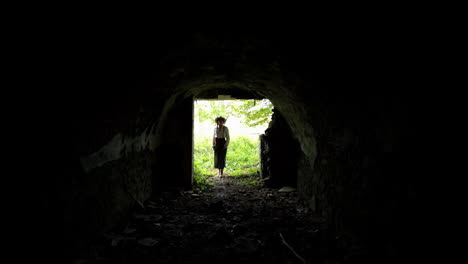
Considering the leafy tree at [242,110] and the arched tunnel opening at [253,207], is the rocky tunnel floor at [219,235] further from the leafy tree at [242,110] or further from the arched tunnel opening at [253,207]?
the leafy tree at [242,110]

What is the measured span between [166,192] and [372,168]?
390 centimetres

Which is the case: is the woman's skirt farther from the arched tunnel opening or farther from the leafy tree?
the arched tunnel opening

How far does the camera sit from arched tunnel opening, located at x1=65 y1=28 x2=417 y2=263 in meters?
2.00

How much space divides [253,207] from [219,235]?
1.45m

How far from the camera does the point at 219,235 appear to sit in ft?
9.55

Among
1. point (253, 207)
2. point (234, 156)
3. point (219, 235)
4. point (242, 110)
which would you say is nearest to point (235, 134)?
point (234, 156)

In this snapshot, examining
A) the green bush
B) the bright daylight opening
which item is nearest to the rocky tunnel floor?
the bright daylight opening

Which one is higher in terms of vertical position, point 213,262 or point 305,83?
point 305,83

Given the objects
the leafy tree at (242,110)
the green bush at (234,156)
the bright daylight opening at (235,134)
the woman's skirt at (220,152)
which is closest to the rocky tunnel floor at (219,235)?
the woman's skirt at (220,152)

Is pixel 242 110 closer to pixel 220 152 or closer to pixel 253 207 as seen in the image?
pixel 220 152

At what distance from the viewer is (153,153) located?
185 inches

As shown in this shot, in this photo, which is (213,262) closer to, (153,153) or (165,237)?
(165,237)

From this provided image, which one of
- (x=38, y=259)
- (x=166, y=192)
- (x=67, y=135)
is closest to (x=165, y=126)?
(x=166, y=192)

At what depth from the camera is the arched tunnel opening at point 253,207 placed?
2.00 metres
